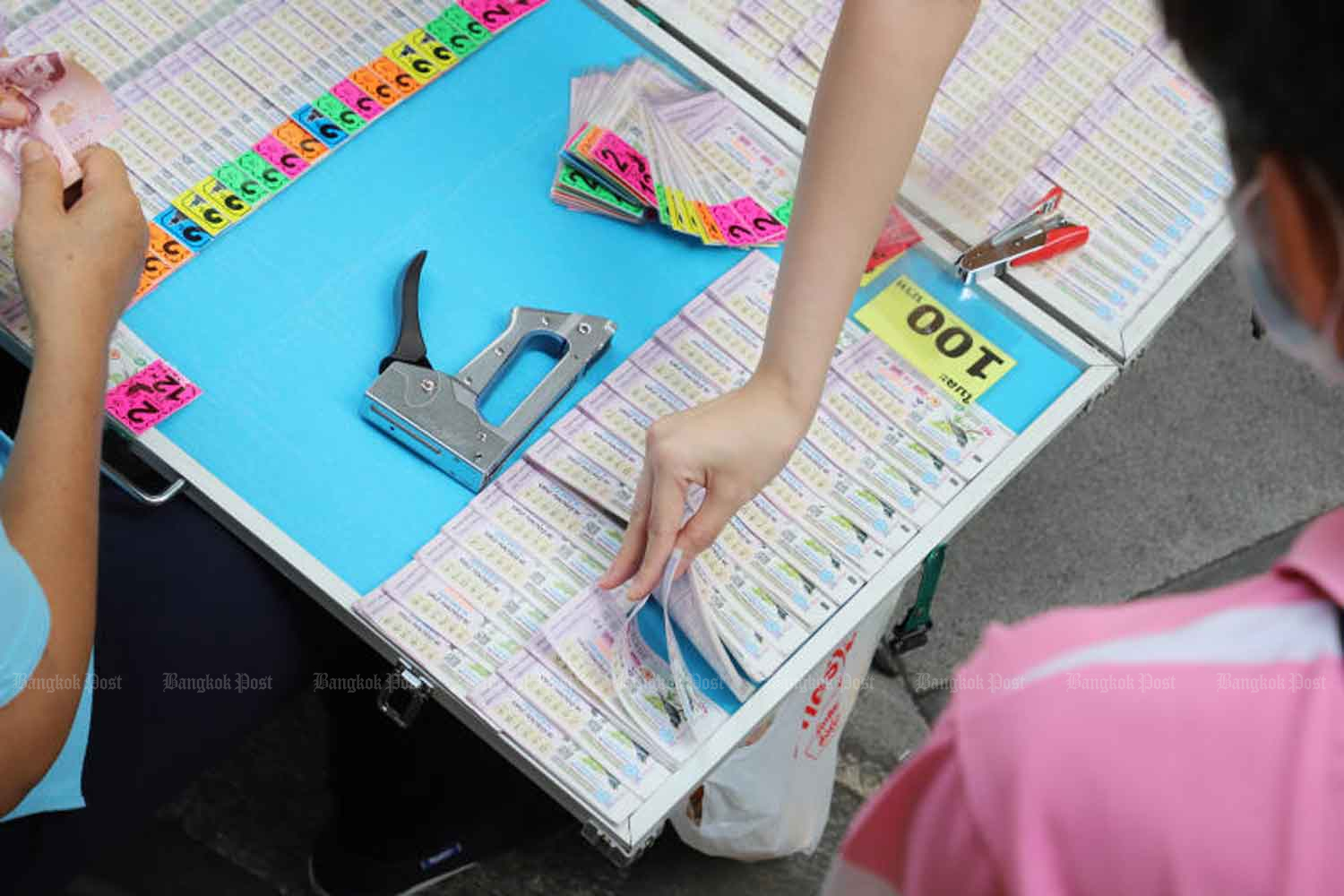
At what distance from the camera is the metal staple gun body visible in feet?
4.74

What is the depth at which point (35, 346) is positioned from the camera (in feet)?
4.39

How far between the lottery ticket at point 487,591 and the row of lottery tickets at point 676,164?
17.6 inches

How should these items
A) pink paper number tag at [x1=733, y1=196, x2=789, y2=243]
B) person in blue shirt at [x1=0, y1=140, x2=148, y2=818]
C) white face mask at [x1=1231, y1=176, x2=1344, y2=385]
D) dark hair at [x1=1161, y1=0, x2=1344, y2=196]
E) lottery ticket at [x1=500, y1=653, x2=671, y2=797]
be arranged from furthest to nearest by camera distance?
1. pink paper number tag at [x1=733, y1=196, x2=789, y2=243]
2. lottery ticket at [x1=500, y1=653, x2=671, y2=797]
3. person in blue shirt at [x1=0, y1=140, x2=148, y2=818]
4. white face mask at [x1=1231, y1=176, x2=1344, y2=385]
5. dark hair at [x1=1161, y1=0, x2=1344, y2=196]

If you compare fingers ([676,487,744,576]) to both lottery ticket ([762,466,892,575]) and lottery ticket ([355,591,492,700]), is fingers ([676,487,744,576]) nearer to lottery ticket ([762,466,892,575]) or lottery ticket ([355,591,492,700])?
lottery ticket ([762,466,892,575])

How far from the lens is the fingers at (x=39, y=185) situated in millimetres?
1401

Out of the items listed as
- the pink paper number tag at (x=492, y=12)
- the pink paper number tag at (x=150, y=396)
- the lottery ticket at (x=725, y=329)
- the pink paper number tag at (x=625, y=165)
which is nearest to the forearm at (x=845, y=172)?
the lottery ticket at (x=725, y=329)

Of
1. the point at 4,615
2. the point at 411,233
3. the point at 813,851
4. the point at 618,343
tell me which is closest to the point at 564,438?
the point at 618,343

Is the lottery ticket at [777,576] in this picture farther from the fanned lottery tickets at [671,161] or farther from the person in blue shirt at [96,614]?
the person in blue shirt at [96,614]

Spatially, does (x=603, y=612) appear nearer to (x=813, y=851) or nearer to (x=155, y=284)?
(x=155, y=284)

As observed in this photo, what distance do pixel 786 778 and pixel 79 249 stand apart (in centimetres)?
103

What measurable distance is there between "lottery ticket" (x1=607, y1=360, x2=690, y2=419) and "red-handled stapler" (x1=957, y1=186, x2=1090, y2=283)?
1.28ft

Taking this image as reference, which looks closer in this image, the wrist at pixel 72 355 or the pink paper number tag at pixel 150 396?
the wrist at pixel 72 355

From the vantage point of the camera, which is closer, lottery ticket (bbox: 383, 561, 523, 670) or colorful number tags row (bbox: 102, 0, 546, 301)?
lottery ticket (bbox: 383, 561, 523, 670)

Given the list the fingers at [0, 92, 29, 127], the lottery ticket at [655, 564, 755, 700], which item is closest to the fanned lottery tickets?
the lottery ticket at [655, 564, 755, 700]
